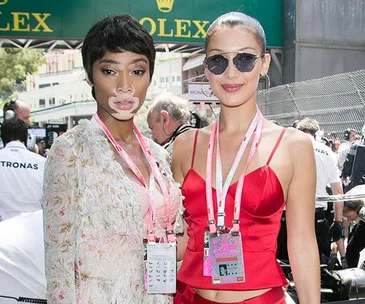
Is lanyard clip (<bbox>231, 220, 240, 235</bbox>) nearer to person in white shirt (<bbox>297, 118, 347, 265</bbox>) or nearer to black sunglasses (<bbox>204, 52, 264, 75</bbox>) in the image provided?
black sunglasses (<bbox>204, 52, 264, 75</bbox>)

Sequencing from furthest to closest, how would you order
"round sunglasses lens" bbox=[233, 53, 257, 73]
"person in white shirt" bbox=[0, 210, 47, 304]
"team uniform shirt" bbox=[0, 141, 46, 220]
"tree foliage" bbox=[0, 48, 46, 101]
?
"tree foliage" bbox=[0, 48, 46, 101], "team uniform shirt" bbox=[0, 141, 46, 220], "person in white shirt" bbox=[0, 210, 47, 304], "round sunglasses lens" bbox=[233, 53, 257, 73]

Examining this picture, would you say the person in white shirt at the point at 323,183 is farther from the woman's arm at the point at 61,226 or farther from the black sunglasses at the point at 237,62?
the woman's arm at the point at 61,226

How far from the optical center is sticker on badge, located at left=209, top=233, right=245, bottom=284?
2.04m

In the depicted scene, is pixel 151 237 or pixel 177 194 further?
pixel 177 194

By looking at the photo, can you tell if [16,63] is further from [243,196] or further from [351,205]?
[243,196]

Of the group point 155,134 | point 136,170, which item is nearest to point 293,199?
point 136,170

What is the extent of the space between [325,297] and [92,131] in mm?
2651

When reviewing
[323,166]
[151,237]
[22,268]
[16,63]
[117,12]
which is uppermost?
[16,63]

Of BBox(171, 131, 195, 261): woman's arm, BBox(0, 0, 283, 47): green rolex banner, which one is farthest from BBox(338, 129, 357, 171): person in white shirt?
BBox(171, 131, 195, 261): woman's arm

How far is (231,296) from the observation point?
6.83ft

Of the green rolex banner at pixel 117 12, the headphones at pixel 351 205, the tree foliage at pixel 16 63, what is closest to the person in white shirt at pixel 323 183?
the headphones at pixel 351 205

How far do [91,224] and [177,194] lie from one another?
0.42 m

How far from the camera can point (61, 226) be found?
187 centimetres

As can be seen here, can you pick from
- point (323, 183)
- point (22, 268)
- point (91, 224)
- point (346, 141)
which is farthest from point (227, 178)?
point (346, 141)
